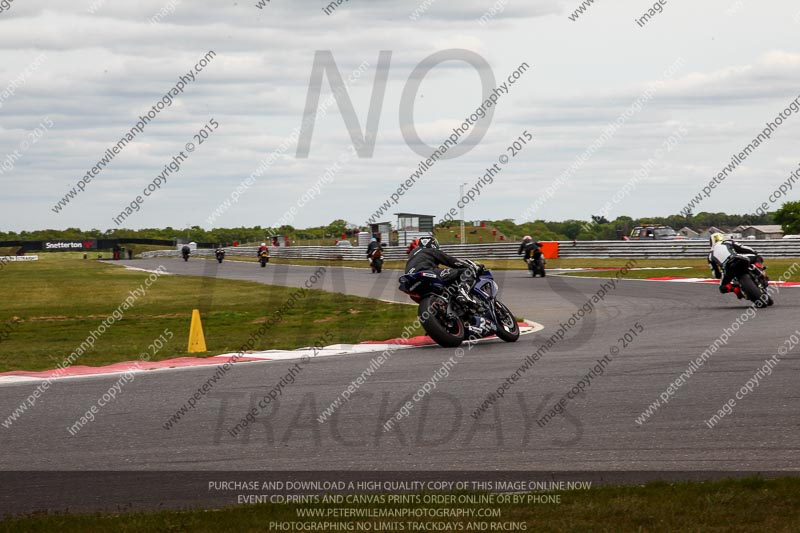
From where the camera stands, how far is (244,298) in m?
30.3

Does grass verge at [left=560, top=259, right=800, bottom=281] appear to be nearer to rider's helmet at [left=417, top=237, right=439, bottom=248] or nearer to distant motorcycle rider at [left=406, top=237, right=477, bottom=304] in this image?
distant motorcycle rider at [left=406, top=237, right=477, bottom=304]

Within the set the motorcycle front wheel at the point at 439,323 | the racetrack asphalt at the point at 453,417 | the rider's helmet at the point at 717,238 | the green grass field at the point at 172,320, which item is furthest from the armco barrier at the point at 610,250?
the racetrack asphalt at the point at 453,417

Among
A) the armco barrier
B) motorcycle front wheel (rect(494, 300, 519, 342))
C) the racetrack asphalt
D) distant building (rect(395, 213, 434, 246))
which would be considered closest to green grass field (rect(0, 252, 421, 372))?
motorcycle front wheel (rect(494, 300, 519, 342))

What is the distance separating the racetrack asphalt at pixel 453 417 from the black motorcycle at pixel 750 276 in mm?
4463

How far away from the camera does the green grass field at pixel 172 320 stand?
16562mm

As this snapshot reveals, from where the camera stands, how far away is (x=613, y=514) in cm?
556

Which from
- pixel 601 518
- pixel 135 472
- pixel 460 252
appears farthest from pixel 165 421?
pixel 460 252

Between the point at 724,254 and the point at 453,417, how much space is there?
11896 millimetres

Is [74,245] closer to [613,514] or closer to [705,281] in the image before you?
[705,281]

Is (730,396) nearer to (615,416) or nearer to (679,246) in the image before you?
(615,416)

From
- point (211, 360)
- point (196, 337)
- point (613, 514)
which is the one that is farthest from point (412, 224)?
point (613, 514)

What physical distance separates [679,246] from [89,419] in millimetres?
37796

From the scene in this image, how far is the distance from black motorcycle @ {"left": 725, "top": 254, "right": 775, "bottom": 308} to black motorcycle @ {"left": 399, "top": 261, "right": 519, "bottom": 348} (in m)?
5.72

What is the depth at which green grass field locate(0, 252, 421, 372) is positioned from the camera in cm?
1656
